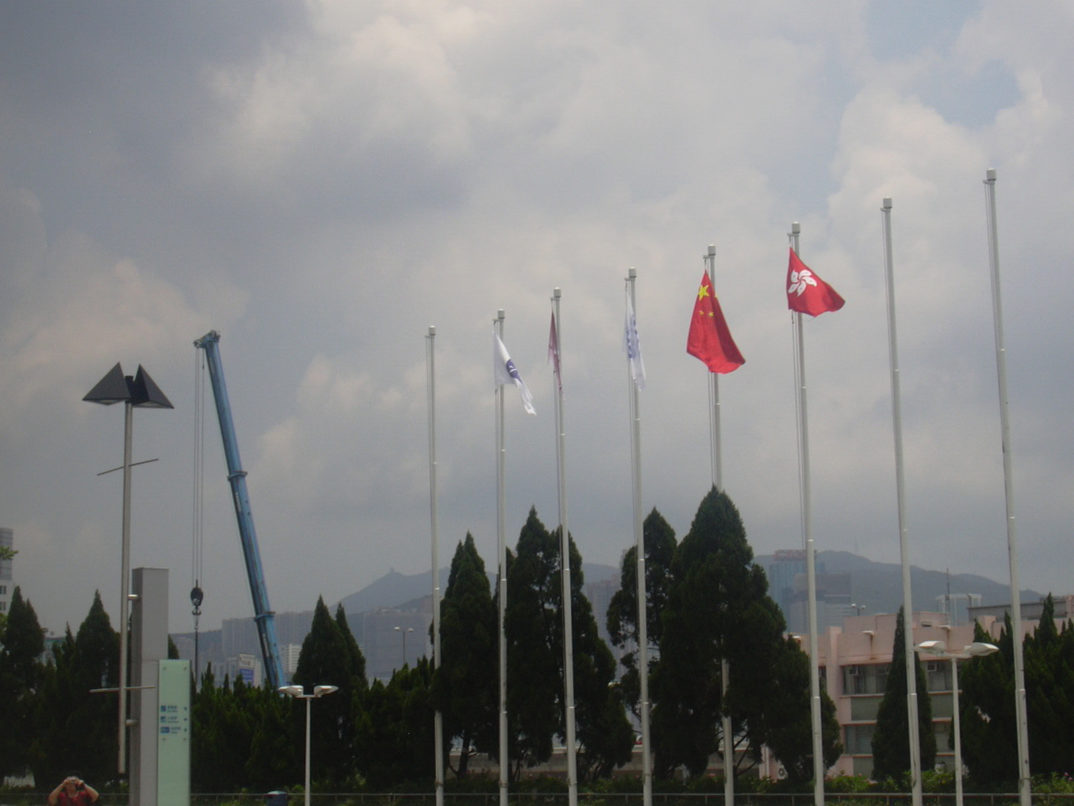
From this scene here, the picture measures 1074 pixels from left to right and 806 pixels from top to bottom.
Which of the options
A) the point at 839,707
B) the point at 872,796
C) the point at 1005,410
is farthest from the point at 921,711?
the point at 839,707

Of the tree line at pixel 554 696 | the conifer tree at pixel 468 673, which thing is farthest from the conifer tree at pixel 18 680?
the conifer tree at pixel 468 673

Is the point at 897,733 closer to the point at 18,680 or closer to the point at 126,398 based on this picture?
the point at 126,398

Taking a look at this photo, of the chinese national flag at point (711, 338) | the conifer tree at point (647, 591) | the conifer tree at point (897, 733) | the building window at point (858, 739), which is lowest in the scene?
the building window at point (858, 739)

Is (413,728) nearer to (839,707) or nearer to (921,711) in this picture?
(921,711)

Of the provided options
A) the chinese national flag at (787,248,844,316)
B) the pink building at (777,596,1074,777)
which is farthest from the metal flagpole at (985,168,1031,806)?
the pink building at (777,596,1074,777)

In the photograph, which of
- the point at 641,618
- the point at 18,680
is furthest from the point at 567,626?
the point at 18,680

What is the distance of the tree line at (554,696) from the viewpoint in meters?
31.5

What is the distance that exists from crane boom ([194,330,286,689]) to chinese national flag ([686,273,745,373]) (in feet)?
99.4

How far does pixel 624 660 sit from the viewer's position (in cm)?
3509

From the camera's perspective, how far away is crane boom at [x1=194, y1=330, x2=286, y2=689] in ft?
184

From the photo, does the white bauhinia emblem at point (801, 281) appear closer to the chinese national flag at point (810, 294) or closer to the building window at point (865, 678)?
the chinese national flag at point (810, 294)

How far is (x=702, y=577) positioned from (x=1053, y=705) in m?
8.45

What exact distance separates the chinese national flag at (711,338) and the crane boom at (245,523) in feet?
99.4

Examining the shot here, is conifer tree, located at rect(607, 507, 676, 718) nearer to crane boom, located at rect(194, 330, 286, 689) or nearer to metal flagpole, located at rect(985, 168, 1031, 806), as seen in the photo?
metal flagpole, located at rect(985, 168, 1031, 806)
